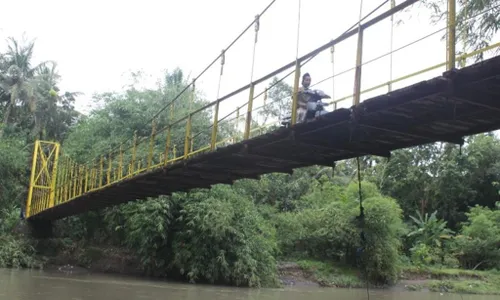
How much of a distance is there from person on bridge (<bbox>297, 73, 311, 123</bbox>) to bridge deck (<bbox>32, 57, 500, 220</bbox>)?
10.3 inches

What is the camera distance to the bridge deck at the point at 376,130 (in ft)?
14.0

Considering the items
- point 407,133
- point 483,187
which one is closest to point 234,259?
point 407,133

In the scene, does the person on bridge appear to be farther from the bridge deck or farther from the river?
the river

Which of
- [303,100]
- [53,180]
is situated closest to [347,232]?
[53,180]

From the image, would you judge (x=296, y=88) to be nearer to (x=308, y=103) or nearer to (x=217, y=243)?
(x=308, y=103)

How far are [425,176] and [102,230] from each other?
19.5 meters

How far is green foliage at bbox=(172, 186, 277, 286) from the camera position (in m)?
15.3

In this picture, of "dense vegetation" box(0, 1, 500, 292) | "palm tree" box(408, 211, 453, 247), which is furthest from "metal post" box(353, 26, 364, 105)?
"palm tree" box(408, 211, 453, 247)

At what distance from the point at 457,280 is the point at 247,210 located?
1094cm

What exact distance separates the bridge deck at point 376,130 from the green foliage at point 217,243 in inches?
242

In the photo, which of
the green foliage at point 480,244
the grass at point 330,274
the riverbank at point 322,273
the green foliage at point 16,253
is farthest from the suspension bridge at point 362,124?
the green foliage at point 480,244

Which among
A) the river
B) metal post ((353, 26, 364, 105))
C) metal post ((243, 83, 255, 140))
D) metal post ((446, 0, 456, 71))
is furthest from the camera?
the river

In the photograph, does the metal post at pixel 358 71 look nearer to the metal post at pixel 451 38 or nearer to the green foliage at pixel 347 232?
the metal post at pixel 451 38

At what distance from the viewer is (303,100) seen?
6258 millimetres
